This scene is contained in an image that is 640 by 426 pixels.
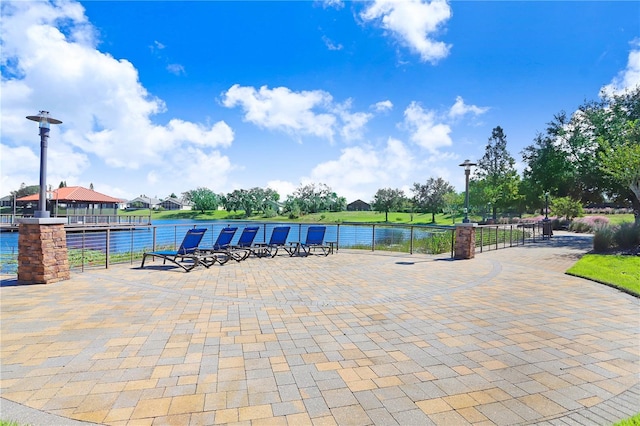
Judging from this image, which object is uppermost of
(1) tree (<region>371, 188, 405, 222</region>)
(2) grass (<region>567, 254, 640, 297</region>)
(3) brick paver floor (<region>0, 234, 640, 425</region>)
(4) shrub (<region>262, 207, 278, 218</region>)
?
(1) tree (<region>371, 188, 405, 222</region>)

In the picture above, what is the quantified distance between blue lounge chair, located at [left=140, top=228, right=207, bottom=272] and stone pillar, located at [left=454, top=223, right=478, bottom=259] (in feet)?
25.6

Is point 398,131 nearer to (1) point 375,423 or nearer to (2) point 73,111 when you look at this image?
(2) point 73,111

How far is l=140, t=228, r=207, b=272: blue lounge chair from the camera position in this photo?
750 cm

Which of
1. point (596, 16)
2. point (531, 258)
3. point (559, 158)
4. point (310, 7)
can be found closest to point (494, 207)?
point (559, 158)

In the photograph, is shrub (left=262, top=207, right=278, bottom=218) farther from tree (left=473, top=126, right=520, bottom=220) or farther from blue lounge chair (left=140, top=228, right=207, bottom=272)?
blue lounge chair (left=140, top=228, right=207, bottom=272)

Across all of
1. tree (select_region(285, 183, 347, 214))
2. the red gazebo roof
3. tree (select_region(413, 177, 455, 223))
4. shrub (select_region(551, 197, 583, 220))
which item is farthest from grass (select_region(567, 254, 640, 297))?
tree (select_region(285, 183, 347, 214))

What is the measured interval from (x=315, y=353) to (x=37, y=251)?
5886 millimetres

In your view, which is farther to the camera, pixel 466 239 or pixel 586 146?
pixel 586 146

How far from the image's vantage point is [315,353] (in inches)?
130

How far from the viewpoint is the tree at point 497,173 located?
144 ft

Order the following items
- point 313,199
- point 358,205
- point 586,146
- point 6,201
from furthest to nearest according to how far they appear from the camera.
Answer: point 358,205 → point 313,199 → point 6,201 → point 586,146

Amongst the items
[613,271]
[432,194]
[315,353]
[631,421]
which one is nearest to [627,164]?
[613,271]

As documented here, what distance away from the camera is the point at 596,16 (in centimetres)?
1263

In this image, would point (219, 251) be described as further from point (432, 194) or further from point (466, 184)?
point (432, 194)
